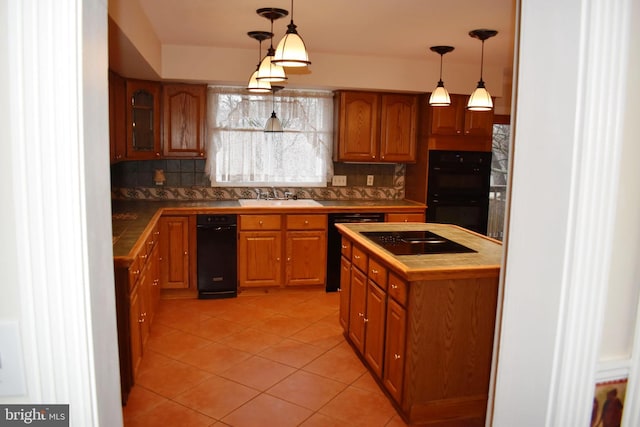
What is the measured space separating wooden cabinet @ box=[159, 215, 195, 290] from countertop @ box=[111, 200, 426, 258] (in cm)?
10

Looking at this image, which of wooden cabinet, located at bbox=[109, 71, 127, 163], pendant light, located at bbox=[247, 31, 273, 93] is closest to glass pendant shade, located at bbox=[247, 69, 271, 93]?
pendant light, located at bbox=[247, 31, 273, 93]

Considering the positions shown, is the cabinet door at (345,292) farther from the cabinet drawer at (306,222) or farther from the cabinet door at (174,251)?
the cabinet door at (174,251)

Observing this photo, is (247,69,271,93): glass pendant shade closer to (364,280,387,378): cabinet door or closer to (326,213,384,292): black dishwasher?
(326,213,384,292): black dishwasher

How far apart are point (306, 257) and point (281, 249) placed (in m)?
0.29

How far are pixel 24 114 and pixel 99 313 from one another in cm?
38

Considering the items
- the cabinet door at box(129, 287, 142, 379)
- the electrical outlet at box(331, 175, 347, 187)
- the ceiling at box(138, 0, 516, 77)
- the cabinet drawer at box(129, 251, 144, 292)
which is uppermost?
the ceiling at box(138, 0, 516, 77)

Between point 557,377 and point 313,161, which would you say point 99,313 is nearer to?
point 557,377

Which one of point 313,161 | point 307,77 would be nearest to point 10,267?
point 307,77

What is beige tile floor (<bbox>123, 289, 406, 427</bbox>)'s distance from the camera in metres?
2.94

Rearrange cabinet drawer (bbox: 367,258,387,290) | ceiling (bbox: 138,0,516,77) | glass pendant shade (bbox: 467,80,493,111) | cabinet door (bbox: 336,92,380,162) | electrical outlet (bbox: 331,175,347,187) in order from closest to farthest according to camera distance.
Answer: cabinet drawer (bbox: 367,258,387,290) → ceiling (bbox: 138,0,516,77) → glass pendant shade (bbox: 467,80,493,111) → cabinet door (bbox: 336,92,380,162) → electrical outlet (bbox: 331,175,347,187)

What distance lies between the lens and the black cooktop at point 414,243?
320 cm

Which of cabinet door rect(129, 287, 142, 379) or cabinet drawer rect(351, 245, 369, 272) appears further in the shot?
cabinet drawer rect(351, 245, 369, 272)

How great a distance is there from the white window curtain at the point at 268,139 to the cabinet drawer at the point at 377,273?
2707 millimetres

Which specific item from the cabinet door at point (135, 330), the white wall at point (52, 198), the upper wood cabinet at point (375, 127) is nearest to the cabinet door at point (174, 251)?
the cabinet door at point (135, 330)
